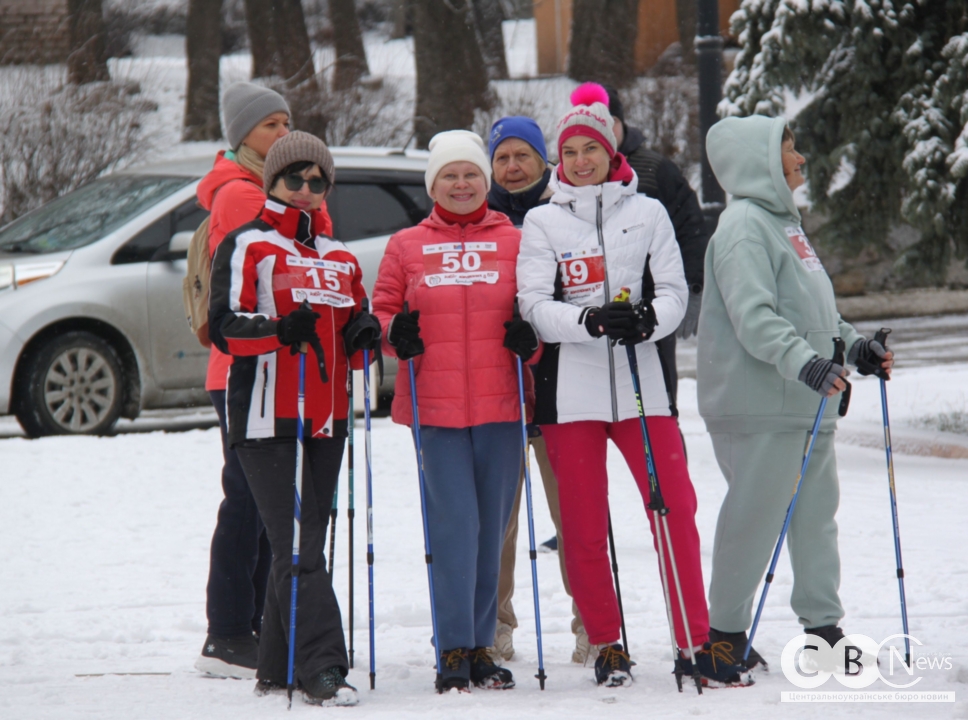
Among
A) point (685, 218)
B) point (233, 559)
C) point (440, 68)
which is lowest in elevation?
point (233, 559)

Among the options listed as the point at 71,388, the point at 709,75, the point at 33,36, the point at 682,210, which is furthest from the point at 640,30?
the point at 682,210

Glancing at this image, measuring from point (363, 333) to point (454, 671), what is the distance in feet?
3.79

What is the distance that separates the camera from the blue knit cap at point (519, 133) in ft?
16.1

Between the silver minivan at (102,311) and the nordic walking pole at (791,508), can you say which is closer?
the nordic walking pole at (791,508)

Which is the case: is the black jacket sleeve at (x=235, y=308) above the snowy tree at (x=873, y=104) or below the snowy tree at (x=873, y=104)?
below

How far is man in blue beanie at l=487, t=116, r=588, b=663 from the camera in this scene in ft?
15.9

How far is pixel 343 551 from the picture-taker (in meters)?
6.33

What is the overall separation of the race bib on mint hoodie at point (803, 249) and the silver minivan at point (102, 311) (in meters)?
5.43

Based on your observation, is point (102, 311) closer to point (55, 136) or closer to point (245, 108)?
point (245, 108)

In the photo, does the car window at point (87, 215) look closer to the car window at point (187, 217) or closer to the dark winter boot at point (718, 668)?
the car window at point (187, 217)

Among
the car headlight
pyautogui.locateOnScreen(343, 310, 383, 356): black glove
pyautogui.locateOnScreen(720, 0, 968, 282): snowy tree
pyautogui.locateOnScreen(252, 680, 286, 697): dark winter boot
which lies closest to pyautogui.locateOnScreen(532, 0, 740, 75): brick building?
pyautogui.locateOnScreen(720, 0, 968, 282): snowy tree

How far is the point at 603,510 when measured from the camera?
4.39 meters

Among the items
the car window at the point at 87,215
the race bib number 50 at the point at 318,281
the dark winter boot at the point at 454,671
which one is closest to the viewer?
the dark winter boot at the point at 454,671

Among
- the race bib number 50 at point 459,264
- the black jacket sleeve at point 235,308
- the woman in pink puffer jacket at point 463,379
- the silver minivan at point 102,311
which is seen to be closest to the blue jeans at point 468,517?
the woman in pink puffer jacket at point 463,379
